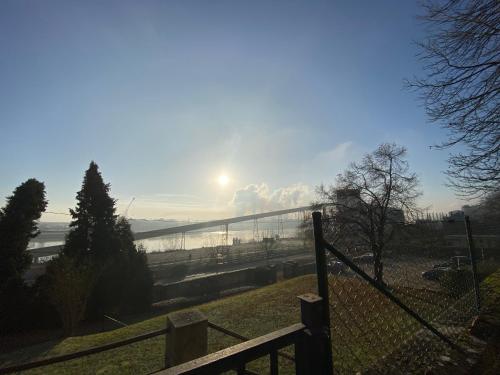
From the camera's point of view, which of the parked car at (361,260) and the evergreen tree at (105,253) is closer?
the parked car at (361,260)

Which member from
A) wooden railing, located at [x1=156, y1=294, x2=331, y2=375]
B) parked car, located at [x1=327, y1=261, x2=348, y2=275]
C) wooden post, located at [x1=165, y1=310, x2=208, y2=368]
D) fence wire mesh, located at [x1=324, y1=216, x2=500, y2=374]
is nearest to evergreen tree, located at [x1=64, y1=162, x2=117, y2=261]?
wooden post, located at [x1=165, y1=310, x2=208, y2=368]

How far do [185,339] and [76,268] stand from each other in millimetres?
12998

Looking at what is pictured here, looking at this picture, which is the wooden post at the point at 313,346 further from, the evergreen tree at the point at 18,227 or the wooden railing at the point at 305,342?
the evergreen tree at the point at 18,227

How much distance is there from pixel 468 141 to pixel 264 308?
926 centimetres

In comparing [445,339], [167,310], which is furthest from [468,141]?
[167,310]

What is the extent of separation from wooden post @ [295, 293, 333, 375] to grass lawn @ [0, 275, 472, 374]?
1644 mm

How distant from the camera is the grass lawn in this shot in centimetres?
567

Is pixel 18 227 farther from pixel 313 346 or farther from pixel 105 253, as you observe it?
pixel 313 346

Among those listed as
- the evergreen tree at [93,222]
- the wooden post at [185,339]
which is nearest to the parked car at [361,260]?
the wooden post at [185,339]

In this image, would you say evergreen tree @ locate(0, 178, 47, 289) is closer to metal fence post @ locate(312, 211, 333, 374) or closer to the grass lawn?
the grass lawn

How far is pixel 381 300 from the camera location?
844 centimetres

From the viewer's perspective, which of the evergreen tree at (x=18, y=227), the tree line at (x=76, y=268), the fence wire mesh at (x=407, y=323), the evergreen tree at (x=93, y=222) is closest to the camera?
the fence wire mesh at (x=407, y=323)

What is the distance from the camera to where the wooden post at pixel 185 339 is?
4.88m

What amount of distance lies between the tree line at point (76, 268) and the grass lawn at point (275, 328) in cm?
358
